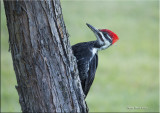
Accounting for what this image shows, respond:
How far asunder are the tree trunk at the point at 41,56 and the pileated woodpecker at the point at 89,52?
3.83 ft

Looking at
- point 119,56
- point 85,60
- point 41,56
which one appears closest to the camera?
point 41,56

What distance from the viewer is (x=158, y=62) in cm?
1034

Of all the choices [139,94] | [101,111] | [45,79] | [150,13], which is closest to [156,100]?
[139,94]

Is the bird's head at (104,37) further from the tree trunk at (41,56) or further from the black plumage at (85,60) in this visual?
the tree trunk at (41,56)

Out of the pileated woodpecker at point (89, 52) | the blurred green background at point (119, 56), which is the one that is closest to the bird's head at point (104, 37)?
the pileated woodpecker at point (89, 52)

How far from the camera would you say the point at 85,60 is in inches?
173

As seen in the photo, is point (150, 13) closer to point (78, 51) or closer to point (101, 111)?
point (101, 111)

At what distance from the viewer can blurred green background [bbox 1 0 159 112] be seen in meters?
7.76

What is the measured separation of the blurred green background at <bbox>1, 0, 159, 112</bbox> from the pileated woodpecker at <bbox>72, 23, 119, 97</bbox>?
295cm

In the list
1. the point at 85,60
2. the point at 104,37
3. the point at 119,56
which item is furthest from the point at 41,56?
the point at 119,56

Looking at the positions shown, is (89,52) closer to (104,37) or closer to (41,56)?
(104,37)

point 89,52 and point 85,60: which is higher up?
point 89,52

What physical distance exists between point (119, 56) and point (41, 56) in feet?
24.4

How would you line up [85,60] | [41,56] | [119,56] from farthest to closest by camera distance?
[119,56] < [85,60] < [41,56]
